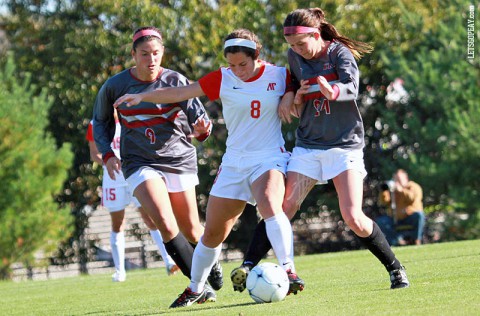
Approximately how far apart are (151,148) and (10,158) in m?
14.4

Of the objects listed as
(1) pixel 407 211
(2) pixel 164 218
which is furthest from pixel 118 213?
(1) pixel 407 211

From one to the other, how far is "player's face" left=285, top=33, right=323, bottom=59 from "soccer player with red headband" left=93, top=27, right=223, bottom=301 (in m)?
1.06

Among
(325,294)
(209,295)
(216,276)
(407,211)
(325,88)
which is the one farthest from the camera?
(407,211)

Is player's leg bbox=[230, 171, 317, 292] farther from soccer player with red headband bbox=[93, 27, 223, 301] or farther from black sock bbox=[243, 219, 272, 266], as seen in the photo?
soccer player with red headband bbox=[93, 27, 223, 301]

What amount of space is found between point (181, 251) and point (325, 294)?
118cm

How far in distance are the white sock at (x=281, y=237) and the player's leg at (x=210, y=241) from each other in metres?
0.33

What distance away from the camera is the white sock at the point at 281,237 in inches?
295

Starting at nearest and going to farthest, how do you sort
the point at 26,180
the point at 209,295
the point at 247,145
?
the point at 247,145 → the point at 209,295 → the point at 26,180

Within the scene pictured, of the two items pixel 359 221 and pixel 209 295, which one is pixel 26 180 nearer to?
pixel 209 295

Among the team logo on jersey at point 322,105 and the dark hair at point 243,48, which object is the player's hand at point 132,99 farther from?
the team logo on jersey at point 322,105

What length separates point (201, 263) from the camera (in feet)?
→ 26.0

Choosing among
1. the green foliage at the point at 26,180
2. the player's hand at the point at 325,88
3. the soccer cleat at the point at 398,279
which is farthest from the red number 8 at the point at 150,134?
the green foliage at the point at 26,180

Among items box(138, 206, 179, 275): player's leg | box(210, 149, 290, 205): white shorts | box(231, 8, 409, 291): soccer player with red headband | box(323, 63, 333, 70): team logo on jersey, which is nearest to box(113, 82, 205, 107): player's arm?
box(210, 149, 290, 205): white shorts

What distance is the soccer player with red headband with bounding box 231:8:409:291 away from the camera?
7695 millimetres
